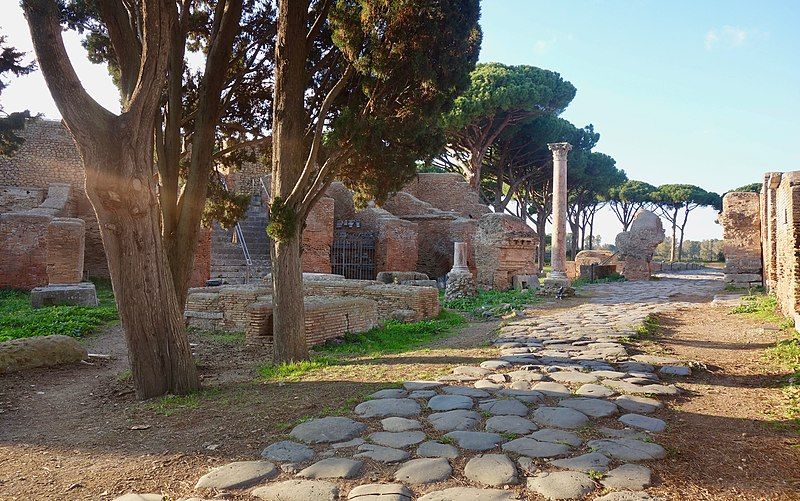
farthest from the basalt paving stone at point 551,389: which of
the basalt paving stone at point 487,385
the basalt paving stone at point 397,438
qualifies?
the basalt paving stone at point 397,438

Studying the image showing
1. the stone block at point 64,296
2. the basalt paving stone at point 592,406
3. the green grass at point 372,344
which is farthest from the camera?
the stone block at point 64,296

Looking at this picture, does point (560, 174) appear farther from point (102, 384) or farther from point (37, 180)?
point (37, 180)

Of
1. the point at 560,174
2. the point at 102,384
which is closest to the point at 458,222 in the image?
the point at 560,174

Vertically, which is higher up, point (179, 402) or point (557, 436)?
point (557, 436)

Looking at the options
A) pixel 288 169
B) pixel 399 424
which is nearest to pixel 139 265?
pixel 288 169

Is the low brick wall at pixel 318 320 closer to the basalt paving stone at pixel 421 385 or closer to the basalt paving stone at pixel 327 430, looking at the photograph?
the basalt paving stone at pixel 421 385

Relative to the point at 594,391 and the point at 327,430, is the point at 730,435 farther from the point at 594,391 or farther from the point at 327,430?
the point at 327,430

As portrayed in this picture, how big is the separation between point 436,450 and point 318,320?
533 cm

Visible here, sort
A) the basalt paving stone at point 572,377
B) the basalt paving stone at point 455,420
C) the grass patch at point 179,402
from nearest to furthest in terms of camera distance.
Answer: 1. the basalt paving stone at point 455,420
2. the grass patch at point 179,402
3. the basalt paving stone at point 572,377

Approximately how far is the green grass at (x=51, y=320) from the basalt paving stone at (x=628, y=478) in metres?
8.37

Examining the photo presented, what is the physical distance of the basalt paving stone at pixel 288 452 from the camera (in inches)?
121

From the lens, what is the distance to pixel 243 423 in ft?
12.8

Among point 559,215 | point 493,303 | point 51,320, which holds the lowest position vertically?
point 493,303

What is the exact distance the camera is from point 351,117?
19.9ft
